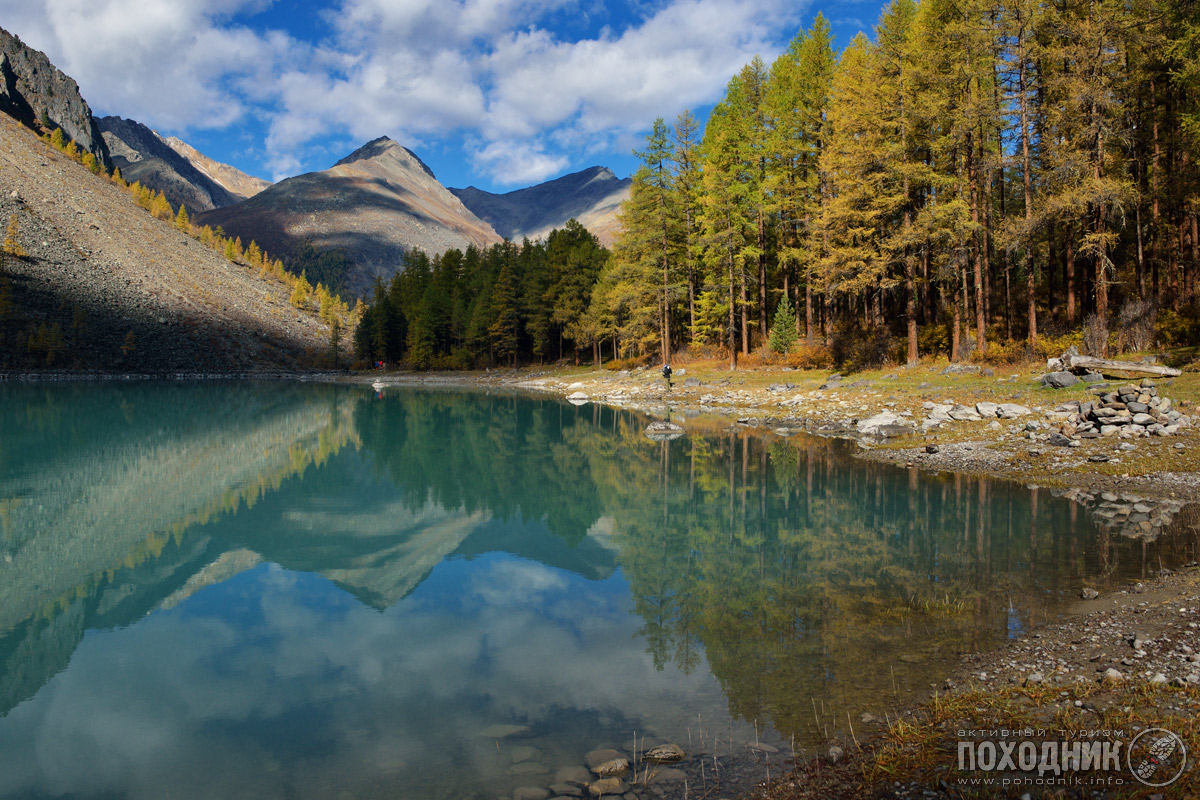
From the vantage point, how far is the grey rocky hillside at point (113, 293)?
86875mm

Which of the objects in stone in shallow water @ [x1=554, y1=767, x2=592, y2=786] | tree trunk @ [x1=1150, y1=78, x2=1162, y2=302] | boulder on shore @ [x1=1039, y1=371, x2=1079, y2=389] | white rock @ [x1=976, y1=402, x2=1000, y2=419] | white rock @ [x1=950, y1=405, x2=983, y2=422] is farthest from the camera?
tree trunk @ [x1=1150, y1=78, x2=1162, y2=302]

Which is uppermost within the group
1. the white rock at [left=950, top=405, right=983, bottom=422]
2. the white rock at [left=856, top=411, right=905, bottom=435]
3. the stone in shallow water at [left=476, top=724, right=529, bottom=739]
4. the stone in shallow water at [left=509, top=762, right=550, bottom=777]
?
the white rock at [left=950, top=405, right=983, bottom=422]

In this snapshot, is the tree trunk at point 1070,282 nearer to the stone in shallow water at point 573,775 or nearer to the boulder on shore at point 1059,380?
the boulder on shore at point 1059,380

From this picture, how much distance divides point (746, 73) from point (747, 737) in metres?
41.1

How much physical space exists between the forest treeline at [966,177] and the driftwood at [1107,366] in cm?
333

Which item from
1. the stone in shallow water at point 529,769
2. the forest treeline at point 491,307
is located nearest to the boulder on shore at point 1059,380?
the stone in shallow water at point 529,769

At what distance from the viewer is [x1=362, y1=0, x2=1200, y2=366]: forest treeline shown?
23.2 metres

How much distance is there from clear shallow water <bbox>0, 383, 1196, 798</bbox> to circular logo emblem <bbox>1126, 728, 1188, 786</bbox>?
201 cm

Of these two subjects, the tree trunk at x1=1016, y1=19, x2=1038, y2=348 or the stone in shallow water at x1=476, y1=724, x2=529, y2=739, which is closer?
the stone in shallow water at x1=476, y1=724, x2=529, y2=739

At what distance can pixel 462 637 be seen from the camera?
28.4ft

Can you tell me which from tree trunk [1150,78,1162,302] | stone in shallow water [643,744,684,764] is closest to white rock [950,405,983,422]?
tree trunk [1150,78,1162,302]

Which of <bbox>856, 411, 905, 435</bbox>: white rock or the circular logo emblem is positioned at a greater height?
<bbox>856, 411, 905, 435</bbox>: white rock

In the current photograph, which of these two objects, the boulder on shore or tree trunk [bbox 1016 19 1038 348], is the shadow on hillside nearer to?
tree trunk [bbox 1016 19 1038 348]

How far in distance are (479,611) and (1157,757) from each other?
26.4 feet
